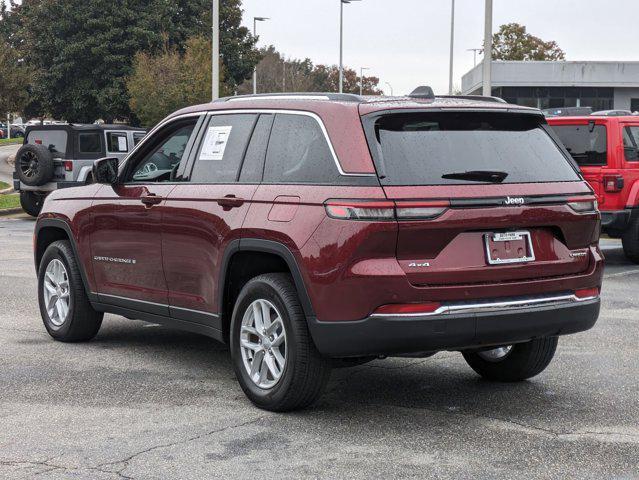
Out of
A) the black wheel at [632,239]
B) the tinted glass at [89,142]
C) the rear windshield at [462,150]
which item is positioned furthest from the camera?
the tinted glass at [89,142]

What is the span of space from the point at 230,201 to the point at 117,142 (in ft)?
53.5

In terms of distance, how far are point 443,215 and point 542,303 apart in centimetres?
78

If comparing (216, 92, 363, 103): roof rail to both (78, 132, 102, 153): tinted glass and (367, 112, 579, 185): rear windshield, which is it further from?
(78, 132, 102, 153): tinted glass

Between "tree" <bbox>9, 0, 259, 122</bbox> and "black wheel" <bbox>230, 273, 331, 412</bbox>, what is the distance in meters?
48.7

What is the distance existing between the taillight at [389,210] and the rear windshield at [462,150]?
0.13 m

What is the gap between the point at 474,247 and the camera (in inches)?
211

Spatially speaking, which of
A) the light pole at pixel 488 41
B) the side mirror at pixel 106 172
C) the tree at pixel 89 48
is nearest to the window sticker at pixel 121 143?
the light pole at pixel 488 41

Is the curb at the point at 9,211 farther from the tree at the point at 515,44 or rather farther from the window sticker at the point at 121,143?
the tree at the point at 515,44

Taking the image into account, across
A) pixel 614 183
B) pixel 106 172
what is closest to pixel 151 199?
pixel 106 172

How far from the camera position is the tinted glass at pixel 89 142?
2130 centimetres

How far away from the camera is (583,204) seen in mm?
5789

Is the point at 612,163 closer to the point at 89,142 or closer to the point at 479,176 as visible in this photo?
the point at 479,176

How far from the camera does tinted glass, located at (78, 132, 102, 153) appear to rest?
2130 cm

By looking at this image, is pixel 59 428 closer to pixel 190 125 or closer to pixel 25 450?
pixel 25 450
